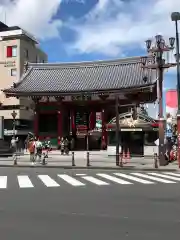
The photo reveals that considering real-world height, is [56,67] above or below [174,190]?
above

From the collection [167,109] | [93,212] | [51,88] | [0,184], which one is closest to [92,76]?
[51,88]

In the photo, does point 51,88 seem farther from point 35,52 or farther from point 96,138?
point 35,52

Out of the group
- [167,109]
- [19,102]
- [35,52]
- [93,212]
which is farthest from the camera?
[35,52]

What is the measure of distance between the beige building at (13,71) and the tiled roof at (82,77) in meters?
14.9

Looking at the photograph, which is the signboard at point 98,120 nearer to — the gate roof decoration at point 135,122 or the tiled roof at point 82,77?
the tiled roof at point 82,77

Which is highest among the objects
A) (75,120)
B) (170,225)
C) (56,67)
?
(56,67)

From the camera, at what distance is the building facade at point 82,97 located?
4522cm

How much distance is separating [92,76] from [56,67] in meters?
5.95

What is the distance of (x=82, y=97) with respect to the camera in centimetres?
4619

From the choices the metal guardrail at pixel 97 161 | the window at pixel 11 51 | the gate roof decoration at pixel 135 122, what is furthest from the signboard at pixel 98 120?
the window at pixel 11 51

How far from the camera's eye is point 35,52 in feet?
248

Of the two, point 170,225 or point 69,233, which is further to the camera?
point 170,225

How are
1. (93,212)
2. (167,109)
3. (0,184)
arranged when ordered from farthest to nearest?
1. (167,109)
2. (0,184)
3. (93,212)

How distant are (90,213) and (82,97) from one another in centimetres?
3688
